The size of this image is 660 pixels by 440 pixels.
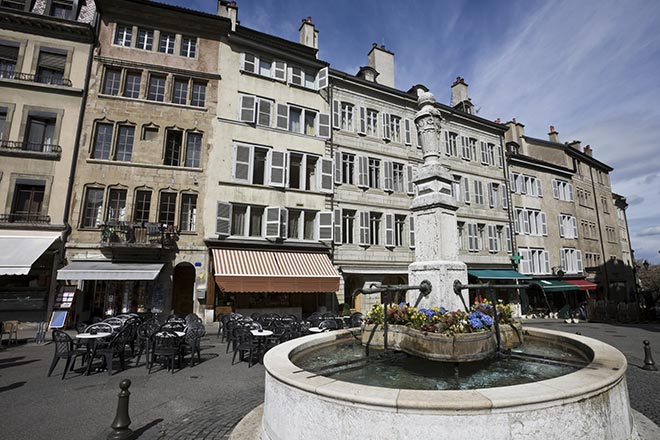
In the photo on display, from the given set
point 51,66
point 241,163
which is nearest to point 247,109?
point 241,163

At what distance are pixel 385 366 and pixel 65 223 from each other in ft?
48.3

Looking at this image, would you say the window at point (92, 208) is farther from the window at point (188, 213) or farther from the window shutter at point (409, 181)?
the window shutter at point (409, 181)

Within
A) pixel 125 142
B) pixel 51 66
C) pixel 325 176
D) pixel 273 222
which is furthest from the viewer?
pixel 325 176

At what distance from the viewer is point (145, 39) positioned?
1599 cm

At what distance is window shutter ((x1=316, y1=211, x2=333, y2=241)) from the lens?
16812 mm

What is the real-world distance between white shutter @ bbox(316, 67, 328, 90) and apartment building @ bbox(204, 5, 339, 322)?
0.06 metres

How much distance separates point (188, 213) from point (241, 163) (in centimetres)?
340

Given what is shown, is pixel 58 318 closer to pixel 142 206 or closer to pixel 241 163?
pixel 142 206

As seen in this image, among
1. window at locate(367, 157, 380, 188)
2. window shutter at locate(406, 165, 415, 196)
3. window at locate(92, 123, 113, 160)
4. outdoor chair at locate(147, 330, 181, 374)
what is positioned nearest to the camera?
outdoor chair at locate(147, 330, 181, 374)

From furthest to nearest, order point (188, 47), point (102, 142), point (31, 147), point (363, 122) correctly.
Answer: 1. point (363, 122)
2. point (188, 47)
3. point (102, 142)
4. point (31, 147)

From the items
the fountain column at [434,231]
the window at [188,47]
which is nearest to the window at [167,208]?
the window at [188,47]

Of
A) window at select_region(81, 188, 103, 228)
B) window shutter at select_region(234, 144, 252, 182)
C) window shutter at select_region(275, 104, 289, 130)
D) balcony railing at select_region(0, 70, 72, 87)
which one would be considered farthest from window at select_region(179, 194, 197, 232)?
balcony railing at select_region(0, 70, 72, 87)

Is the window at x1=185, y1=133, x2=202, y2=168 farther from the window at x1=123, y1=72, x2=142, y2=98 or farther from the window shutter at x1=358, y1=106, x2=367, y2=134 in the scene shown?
the window shutter at x1=358, y1=106, x2=367, y2=134

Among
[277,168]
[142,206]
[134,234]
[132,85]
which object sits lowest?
[134,234]
